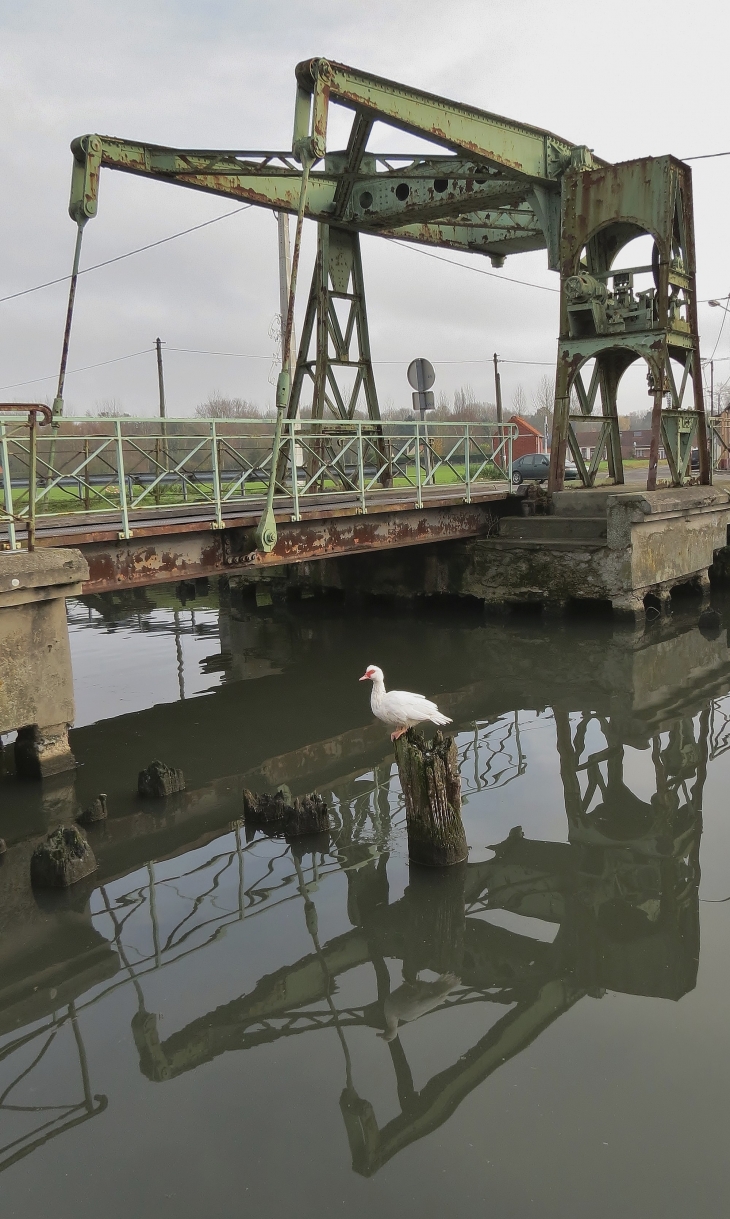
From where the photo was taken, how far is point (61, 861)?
207 inches

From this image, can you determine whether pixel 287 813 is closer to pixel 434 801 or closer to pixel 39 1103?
pixel 434 801

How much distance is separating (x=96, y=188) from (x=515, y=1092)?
9989mm

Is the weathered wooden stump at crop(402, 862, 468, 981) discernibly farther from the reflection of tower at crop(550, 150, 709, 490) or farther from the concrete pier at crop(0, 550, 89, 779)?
the reflection of tower at crop(550, 150, 709, 490)

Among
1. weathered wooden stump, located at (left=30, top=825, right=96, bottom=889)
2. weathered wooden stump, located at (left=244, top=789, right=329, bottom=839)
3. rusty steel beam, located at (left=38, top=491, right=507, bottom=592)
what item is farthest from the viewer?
rusty steel beam, located at (left=38, top=491, right=507, bottom=592)

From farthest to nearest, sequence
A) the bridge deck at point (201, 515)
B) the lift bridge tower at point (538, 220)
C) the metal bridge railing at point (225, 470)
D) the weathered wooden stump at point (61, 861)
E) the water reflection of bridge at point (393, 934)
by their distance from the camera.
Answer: the lift bridge tower at point (538, 220)
the bridge deck at point (201, 515)
the metal bridge railing at point (225, 470)
the weathered wooden stump at point (61, 861)
the water reflection of bridge at point (393, 934)

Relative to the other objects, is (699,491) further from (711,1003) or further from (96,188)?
(711,1003)

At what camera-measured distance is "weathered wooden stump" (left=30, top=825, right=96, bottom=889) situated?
527 centimetres

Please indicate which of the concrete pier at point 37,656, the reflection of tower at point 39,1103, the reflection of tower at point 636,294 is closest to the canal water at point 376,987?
the reflection of tower at point 39,1103

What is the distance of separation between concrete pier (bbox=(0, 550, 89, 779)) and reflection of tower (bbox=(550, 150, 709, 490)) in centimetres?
913

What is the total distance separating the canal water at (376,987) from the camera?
308 centimetres

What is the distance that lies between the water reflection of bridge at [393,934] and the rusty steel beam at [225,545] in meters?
2.86

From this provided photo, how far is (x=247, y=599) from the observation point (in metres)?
17.0

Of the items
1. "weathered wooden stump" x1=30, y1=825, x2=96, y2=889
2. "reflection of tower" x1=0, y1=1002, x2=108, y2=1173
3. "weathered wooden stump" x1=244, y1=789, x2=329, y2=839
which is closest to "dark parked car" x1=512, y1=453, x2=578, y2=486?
"weathered wooden stump" x1=244, y1=789, x2=329, y2=839

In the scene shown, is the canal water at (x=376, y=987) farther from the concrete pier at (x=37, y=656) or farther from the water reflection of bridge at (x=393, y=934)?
the concrete pier at (x=37, y=656)
